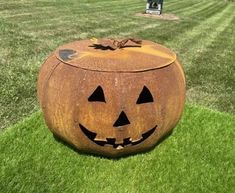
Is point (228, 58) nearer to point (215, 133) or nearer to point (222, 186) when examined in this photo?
point (215, 133)

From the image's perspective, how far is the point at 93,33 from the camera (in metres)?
14.3

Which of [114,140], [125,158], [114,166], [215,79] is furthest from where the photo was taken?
[215,79]

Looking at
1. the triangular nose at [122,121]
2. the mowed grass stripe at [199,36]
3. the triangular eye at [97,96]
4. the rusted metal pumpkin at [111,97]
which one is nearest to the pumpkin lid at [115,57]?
the rusted metal pumpkin at [111,97]

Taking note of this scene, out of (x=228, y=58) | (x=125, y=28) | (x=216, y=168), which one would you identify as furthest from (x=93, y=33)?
(x=216, y=168)

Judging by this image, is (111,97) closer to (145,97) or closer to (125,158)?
(145,97)

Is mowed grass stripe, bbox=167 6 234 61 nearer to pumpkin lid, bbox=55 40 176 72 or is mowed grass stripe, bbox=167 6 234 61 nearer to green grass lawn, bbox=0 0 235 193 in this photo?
green grass lawn, bbox=0 0 235 193

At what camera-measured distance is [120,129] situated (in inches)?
203

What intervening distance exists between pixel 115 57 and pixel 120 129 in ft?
3.31

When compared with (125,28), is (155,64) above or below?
above

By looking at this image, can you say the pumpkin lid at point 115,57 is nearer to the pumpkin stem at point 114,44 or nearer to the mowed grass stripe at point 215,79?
the pumpkin stem at point 114,44

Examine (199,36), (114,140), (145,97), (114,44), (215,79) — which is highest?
(114,44)

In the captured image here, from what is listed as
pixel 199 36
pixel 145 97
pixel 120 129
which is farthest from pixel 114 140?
pixel 199 36

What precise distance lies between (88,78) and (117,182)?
150cm

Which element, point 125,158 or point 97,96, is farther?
point 125,158
